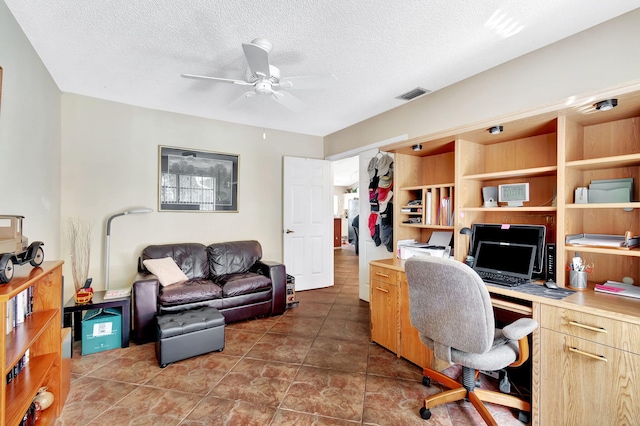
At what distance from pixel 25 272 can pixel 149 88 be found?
2250 mm

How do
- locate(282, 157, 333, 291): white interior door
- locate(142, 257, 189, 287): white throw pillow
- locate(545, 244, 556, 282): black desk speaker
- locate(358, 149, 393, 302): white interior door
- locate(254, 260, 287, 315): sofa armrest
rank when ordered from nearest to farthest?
locate(545, 244, 556, 282): black desk speaker
locate(142, 257, 189, 287): white throw pillow
locate(254, 260, 287, 315): sofa armrest
locate(358, 149, 393, 302): white interior door
locate(282, 157, 333, 291): white interior door

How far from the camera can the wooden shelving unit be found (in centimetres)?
114

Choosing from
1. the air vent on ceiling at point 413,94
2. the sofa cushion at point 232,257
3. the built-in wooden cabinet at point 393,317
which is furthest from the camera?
the sofa cushion at point 232,257

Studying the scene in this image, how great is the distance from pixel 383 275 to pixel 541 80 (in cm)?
203

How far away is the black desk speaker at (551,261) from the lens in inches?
76.9

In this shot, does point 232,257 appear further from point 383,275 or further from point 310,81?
point 310,81

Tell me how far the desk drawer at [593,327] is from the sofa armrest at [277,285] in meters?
2.64

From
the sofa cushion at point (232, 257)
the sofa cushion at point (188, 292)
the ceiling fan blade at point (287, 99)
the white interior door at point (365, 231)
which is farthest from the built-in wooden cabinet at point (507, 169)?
the sofa cushion at point (232, 257)

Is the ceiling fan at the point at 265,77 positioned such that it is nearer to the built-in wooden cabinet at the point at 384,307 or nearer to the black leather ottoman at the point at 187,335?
the built-in wooden cabinet at the point at 384,307

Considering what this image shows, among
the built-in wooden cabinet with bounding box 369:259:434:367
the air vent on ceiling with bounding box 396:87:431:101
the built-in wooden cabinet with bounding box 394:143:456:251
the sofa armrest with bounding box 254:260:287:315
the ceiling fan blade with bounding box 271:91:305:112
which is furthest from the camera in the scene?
the sofa armrest with bounding box 254:260:287:315

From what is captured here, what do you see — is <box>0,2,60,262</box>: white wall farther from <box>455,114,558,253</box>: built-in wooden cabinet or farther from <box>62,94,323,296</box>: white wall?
<box>455,114,558,253</box>: built-in wooden cabinet

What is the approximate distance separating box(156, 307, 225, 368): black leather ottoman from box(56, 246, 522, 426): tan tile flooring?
8 cm

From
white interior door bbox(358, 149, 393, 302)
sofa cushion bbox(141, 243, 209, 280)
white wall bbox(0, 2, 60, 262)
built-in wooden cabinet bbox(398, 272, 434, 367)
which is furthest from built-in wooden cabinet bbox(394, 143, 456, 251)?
white wall bbox(0, 2, 60, 262)

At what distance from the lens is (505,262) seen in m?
2.19
